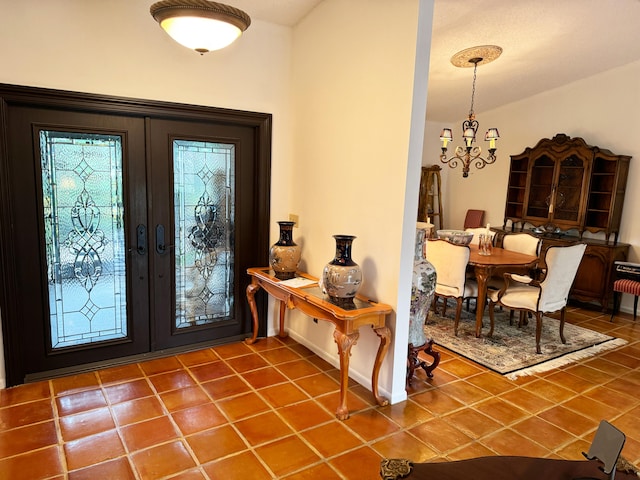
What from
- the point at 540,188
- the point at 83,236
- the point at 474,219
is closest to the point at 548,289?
the point at 540,188

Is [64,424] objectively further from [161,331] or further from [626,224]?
[626,224]

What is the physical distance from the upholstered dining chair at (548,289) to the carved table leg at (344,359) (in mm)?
2112

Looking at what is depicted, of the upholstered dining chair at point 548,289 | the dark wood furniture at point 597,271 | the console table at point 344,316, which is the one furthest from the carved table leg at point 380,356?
the dark wood furniture at point 597,271

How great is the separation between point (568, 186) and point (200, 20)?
5320 millimetres

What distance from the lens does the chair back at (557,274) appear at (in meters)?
3.76

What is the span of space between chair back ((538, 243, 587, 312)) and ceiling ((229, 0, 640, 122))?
2040 millimetres

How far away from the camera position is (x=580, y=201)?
5426 millimetres

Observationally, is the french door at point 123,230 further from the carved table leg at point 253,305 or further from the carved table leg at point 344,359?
the carved table leg at point 344,359

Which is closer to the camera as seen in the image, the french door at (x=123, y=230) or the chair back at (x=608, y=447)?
the chair back at (x=608, y=447)

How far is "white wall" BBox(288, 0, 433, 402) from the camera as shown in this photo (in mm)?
2730

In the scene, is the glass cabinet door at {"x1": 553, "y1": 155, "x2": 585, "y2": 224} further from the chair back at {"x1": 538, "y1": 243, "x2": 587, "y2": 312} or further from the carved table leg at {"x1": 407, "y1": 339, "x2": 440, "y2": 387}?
the carved table leg at {"x1": 407, "y1": 339, "x2": 440, "y2": 387}

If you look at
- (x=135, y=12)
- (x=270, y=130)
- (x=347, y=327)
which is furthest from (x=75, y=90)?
(x=347, y=327)

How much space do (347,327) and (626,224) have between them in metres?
4.54

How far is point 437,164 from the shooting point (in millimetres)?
7293
